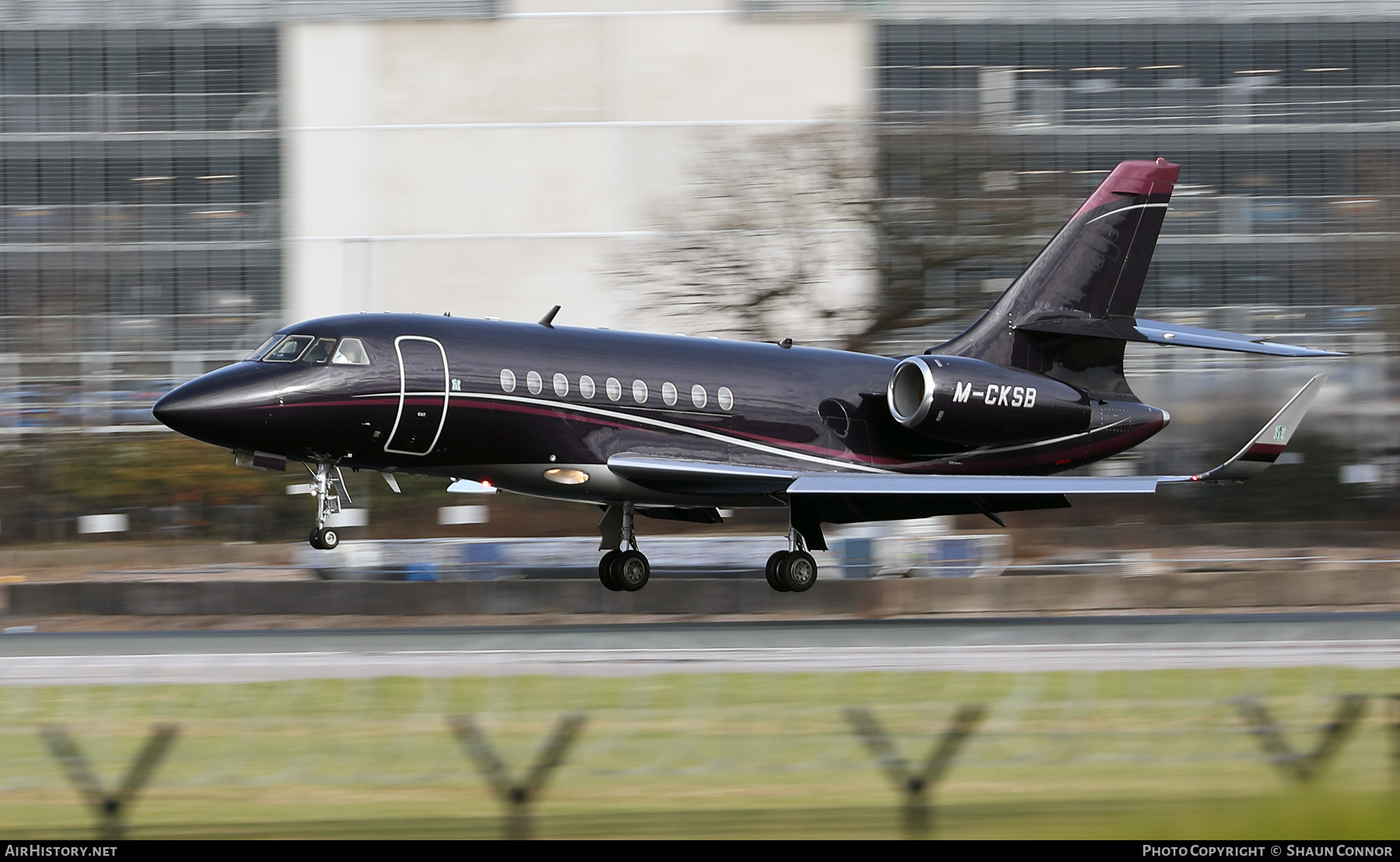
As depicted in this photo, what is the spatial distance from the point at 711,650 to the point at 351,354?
6662 mm

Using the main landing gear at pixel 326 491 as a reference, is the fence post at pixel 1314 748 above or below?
below

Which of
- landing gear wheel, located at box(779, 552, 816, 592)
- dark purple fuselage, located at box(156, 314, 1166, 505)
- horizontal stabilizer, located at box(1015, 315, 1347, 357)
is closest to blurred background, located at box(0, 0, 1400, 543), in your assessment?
horizontal stabilizer, located at box(1015, 315, 1347, 357)

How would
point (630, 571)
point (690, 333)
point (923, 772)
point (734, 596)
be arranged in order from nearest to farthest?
point (923, 772) → point (630, 571) → point (734, 596) → point (690, 333)

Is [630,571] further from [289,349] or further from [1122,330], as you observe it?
[1122,330]

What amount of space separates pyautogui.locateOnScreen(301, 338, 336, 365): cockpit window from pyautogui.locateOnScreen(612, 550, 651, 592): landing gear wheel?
19.0 feet

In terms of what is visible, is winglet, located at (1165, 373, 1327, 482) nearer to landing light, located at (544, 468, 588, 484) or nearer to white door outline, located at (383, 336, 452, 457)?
landing light, located at (544, 468, 588, 484)

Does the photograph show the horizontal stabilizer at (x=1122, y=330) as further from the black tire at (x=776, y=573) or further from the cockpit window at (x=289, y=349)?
the cockpit window at (x=289, y=349)

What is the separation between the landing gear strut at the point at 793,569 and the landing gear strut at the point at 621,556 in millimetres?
1999

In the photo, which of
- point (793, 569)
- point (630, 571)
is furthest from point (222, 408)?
point (793, 569)

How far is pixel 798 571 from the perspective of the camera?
24.6m

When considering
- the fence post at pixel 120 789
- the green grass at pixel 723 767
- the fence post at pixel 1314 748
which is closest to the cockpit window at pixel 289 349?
the green grass at pixel 723 767

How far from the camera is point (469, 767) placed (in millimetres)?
10219

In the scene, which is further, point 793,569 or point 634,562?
point 634,562

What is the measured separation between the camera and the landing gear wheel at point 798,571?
80.5 feet
